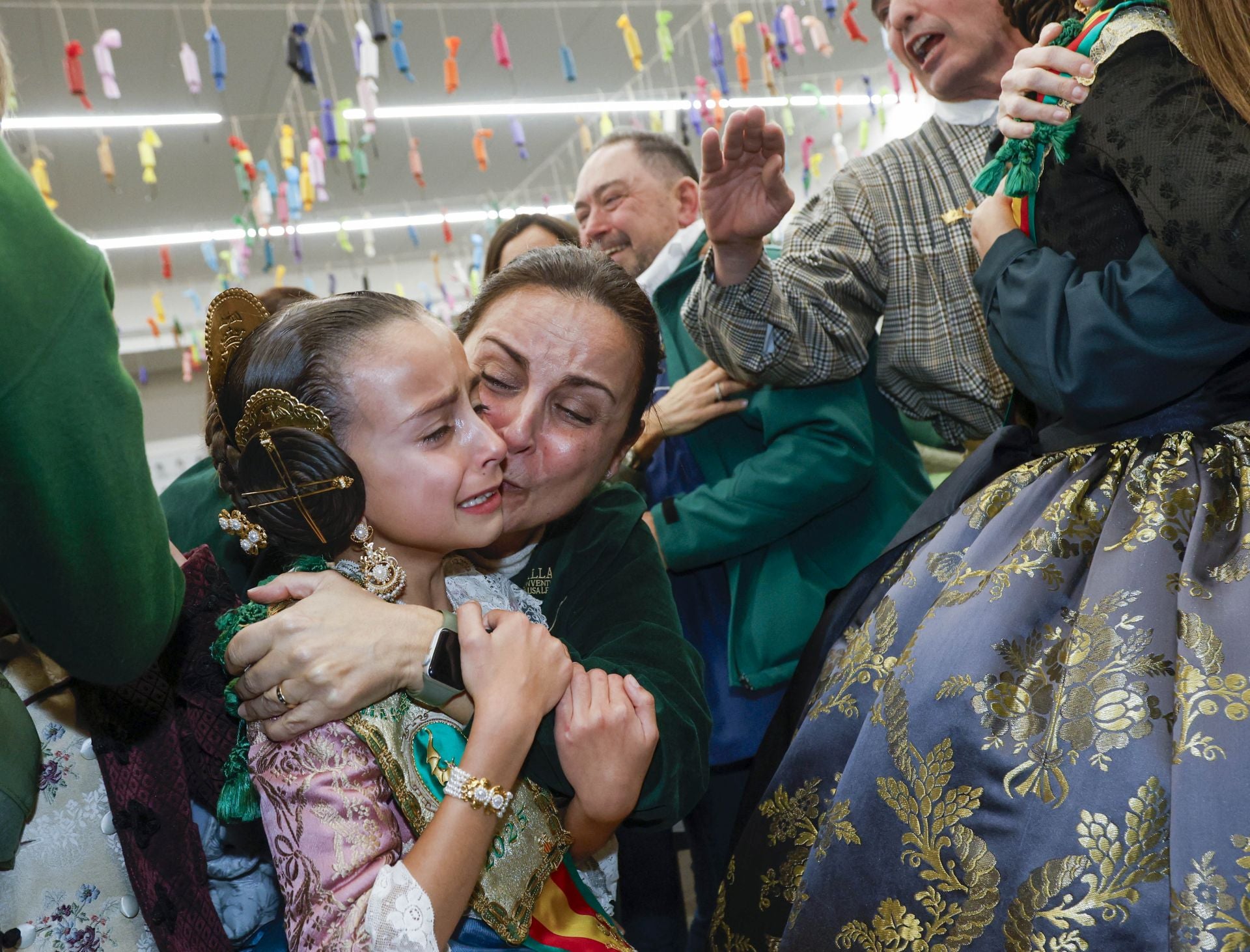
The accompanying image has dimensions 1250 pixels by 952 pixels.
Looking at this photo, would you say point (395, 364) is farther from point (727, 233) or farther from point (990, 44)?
point (990, 44)

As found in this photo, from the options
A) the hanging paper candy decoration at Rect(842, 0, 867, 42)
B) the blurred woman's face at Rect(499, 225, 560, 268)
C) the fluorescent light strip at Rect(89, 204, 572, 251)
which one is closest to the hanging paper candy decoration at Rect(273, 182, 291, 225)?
the fluorescent light strip at Rect(89, 204, 572, 251)

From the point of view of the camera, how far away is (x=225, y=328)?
1.16m

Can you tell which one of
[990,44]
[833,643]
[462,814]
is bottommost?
[833,643]

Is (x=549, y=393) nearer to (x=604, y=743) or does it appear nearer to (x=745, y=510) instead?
(x=604, y=743)

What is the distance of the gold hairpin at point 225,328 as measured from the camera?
1.15 m

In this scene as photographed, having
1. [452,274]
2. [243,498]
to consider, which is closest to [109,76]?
[243,498]

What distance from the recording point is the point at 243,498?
3.54 feet

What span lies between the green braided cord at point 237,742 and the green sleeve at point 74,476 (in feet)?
0.90

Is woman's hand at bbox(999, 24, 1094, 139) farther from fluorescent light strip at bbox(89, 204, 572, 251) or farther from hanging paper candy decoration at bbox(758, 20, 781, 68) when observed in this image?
fluorescent light strip at bbox(89, 204, 572, 251)

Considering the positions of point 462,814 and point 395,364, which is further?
point 395,364

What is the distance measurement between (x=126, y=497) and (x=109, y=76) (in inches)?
165

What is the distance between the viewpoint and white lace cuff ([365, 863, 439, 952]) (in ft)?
Result: 2.93

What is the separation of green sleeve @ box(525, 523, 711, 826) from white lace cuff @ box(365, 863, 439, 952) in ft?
0.80

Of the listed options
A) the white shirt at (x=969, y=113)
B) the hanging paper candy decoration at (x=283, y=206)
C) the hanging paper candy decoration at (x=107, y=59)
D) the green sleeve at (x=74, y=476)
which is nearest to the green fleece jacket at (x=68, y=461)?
the green sleeve at (x=74, y=476)
